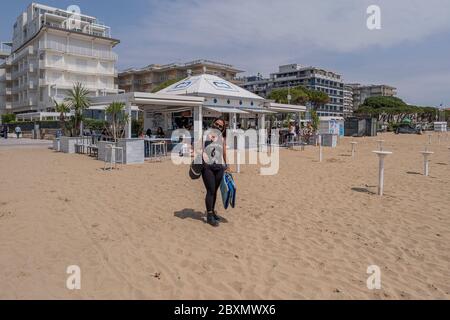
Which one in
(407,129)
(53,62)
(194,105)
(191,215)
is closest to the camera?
(191,215)

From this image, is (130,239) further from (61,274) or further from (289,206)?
(289,206)

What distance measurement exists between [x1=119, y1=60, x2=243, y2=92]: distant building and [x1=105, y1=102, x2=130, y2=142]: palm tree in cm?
5207

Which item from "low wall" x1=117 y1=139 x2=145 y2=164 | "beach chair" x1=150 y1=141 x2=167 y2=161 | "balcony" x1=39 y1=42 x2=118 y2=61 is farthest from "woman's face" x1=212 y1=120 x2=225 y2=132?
"balcony" x1=39 y1=42 x2=118 y2=61

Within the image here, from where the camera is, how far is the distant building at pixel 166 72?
67938 millimetres

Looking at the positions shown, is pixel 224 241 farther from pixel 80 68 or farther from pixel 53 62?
pixel 80 68

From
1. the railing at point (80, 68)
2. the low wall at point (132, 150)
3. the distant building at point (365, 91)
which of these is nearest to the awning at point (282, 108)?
the low wall at point (132, 150)

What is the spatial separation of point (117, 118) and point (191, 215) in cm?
1046

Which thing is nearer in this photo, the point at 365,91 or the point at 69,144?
the point at 69,144

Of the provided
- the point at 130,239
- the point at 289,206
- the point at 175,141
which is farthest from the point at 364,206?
the point at 175,141

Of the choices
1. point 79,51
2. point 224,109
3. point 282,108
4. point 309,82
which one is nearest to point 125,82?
point 79,51

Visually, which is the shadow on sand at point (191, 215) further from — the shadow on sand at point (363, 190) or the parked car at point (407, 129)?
the parked car at point (407, 129)

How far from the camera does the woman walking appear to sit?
17.2ft

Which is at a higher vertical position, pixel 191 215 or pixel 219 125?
pixel 219 125

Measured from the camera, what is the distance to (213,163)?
5250 millimetres
